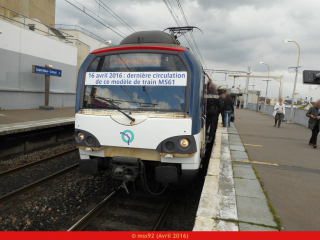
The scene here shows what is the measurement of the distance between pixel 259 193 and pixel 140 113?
229 cm

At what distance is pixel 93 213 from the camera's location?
12.9ft

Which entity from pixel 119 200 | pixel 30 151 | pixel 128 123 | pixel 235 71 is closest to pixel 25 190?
pixel 119 200

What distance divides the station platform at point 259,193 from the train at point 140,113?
0.70m

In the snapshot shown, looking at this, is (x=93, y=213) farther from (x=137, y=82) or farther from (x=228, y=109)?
(x=228, y=109)

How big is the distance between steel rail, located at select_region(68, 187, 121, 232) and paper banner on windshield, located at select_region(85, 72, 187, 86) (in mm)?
2008

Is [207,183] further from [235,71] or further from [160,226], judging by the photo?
[235,71]

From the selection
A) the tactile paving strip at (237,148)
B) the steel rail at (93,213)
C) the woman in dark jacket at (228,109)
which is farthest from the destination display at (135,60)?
the woman in dark jacket at (228,109)

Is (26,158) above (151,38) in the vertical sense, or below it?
below

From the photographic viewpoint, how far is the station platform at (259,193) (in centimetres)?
312

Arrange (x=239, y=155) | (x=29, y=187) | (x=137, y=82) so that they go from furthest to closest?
(x=239, y=155), (x=29, y=187), (x=137, y=82)

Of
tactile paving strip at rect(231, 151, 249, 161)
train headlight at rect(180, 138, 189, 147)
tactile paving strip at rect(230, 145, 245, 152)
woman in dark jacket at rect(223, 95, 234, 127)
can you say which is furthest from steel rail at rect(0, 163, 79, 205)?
woman in dark jacket at rect(223, 95, 234, 127)

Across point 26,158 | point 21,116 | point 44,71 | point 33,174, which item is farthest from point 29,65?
point 33,174

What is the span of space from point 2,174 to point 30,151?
300 centimetres

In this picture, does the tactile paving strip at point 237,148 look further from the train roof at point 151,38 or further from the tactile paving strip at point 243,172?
the train roof at point 151,38
